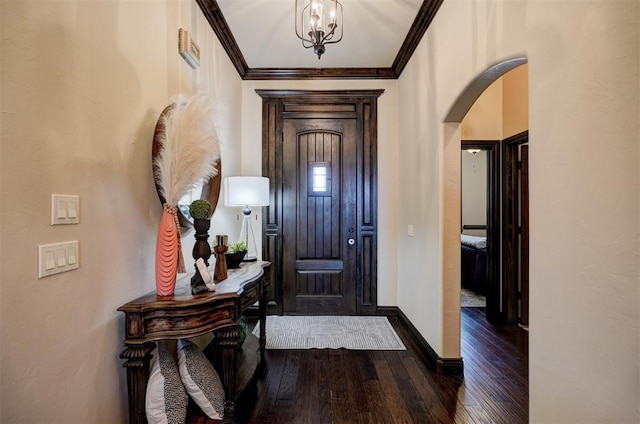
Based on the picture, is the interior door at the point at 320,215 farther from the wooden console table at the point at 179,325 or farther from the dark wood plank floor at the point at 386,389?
the wooden console table at the point at 179,325

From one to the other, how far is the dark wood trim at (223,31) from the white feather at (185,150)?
1451mm

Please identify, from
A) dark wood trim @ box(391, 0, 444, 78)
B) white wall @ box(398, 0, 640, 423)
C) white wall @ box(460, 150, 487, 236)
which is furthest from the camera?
white wall @ box(460, 150, 487, 236)

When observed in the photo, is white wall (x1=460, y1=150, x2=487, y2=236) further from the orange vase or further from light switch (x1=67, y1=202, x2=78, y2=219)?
light switch (x1=67, y1=202, x2=78, y2=219)

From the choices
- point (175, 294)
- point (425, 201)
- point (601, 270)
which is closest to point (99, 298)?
point (175, 294)

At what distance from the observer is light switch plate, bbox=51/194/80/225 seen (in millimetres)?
1143

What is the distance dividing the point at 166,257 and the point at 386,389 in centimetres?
182

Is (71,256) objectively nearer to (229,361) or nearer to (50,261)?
(50,261)

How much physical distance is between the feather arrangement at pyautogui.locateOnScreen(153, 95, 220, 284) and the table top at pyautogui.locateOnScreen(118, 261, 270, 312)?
0.07 meters

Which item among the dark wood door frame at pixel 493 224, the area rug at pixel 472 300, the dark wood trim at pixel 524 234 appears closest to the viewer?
the dark wood trim at pixel 524 234

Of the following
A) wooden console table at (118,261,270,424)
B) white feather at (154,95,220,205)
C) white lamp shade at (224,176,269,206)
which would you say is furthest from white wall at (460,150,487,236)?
white feather at (154,95,220,205)

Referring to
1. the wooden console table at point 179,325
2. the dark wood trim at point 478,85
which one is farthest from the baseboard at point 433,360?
the dark wood trim at point 478,85

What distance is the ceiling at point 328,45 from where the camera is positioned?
259 cm

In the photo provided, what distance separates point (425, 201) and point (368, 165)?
117 centimetres

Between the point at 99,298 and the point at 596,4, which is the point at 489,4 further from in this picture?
the point at 99,298
